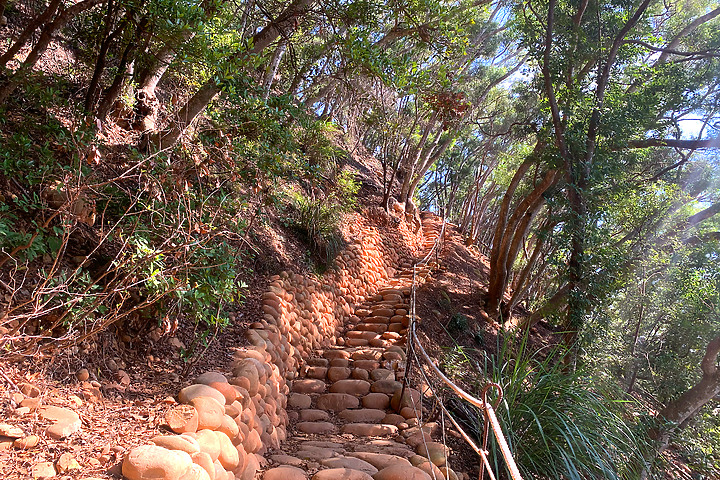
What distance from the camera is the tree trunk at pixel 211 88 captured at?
123 inches

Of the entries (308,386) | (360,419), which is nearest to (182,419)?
(360,419)

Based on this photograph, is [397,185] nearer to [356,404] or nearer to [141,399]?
[356,404]

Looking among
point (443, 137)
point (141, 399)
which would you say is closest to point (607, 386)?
point (141, 399)

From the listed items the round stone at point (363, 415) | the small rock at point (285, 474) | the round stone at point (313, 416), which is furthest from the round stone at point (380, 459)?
the round stone at point (313, 416)

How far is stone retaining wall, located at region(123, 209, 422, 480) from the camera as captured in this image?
1.83m

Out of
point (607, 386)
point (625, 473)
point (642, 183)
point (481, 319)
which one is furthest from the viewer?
point (481, 319)

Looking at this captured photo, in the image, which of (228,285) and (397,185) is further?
(397,185)

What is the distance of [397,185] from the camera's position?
1239 centimetres

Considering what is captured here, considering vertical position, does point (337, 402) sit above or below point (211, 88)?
below

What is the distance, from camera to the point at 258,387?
3.13 meters

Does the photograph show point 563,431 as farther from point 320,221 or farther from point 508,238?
point 508,238

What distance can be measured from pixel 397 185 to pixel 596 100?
24.8ft

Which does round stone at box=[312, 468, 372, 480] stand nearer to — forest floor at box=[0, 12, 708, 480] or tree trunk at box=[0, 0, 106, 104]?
forest floor at box=[0, 12, 708, 480]

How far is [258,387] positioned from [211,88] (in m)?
2.30
